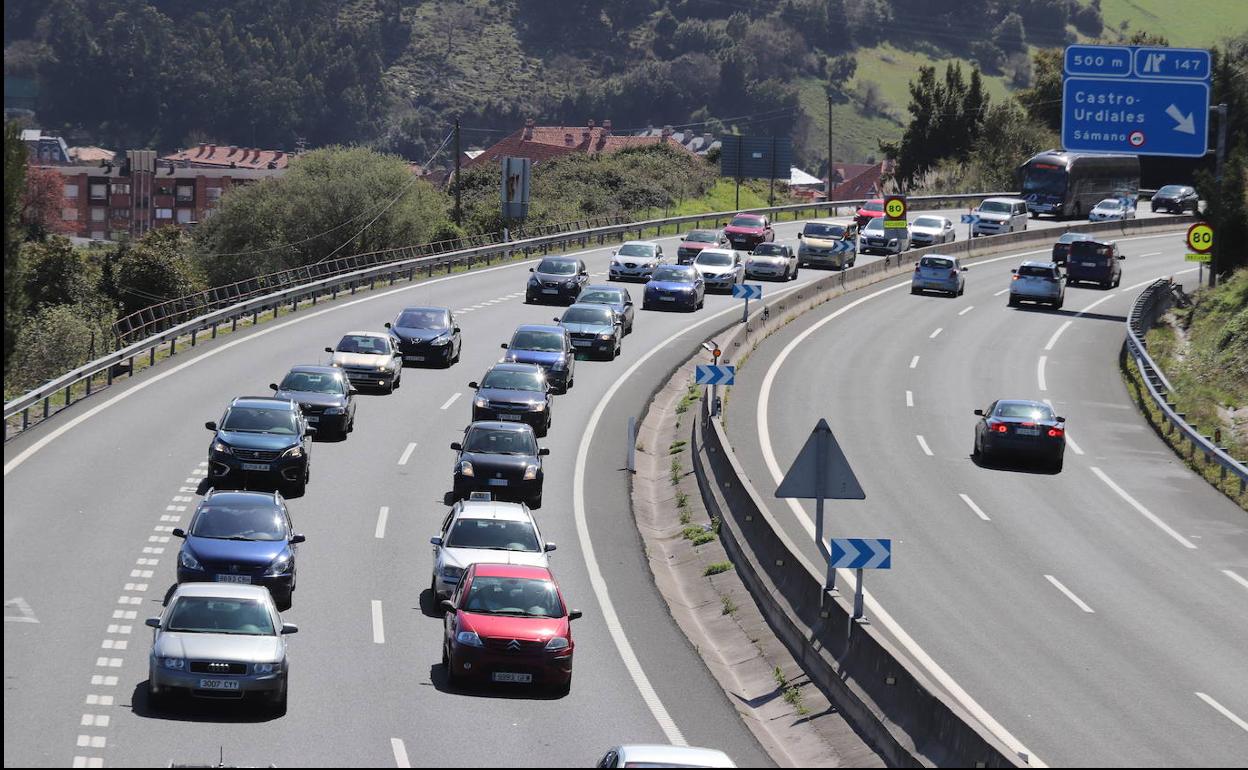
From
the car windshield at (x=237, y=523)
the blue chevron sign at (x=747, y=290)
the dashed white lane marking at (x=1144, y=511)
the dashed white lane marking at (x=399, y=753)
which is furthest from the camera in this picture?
the blue chevron sign at (x=747, y=290)

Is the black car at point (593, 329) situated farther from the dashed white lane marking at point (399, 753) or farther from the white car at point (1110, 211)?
the white car at point (1110, 211)

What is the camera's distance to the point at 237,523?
2178cm

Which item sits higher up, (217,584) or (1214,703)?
(217,584)

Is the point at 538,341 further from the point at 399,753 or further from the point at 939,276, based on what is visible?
the point at 939,276

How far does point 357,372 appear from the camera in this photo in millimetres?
36844

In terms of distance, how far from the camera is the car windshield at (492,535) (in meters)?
22.7

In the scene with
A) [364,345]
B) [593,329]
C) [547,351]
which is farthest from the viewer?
[593,329]

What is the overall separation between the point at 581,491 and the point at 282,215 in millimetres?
61179

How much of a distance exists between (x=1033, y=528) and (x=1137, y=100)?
11.6 meters

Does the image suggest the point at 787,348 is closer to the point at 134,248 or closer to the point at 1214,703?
the point at 1214,703

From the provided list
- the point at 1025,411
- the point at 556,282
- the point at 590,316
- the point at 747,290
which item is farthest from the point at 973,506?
the point at 556,282

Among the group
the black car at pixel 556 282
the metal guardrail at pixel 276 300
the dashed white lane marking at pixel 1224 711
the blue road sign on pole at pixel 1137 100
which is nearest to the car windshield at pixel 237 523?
the metal guardrail at pixel 276 300

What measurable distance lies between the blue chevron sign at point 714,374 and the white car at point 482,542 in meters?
10.6

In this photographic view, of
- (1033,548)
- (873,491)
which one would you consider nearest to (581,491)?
(873,491)
